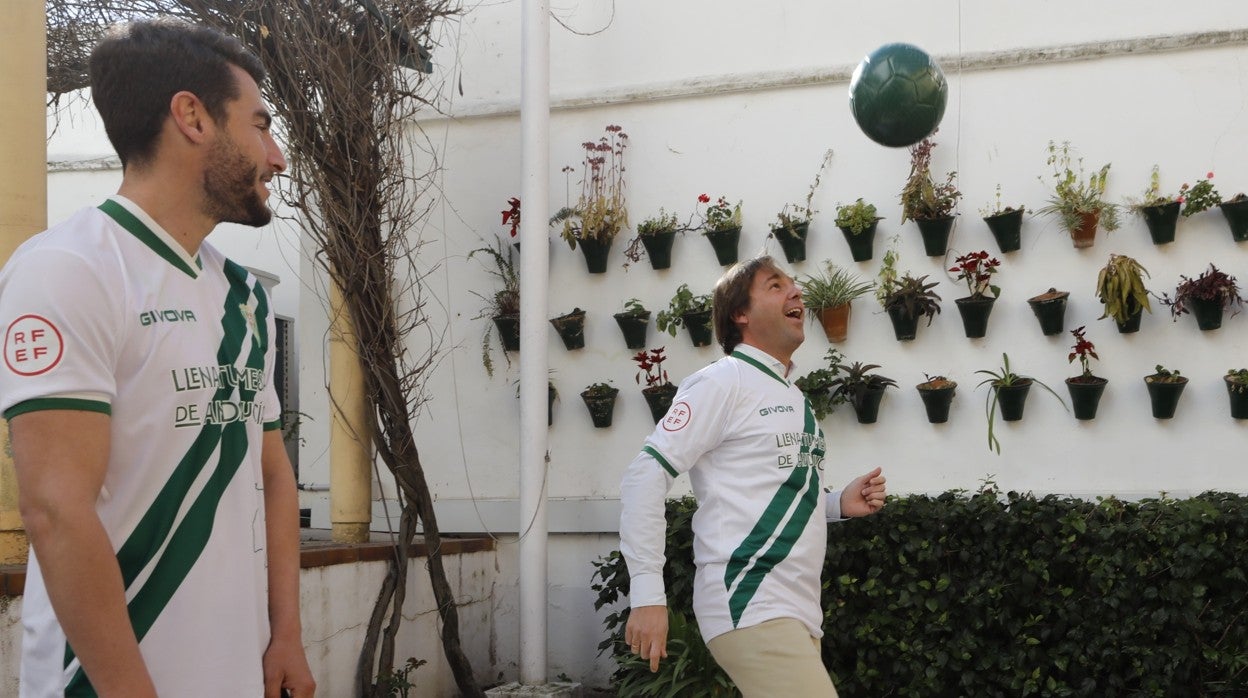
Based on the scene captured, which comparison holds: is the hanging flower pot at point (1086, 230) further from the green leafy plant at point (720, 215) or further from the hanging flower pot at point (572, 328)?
the hanging flower pot at point (572, 328)

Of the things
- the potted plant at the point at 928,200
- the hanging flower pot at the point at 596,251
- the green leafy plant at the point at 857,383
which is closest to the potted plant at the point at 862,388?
the green leafy plant at the point at 857,383

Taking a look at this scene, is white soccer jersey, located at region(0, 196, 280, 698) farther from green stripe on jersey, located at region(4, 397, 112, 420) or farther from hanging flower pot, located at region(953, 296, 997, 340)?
hanging flower pot, located at region(953, 296, 997, 340)

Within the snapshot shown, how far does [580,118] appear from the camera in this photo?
6930mm

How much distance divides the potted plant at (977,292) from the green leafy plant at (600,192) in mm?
1973

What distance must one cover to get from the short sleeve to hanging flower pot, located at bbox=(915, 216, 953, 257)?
203 inches

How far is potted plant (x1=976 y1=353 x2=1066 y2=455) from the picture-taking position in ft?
19.6

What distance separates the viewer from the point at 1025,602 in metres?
5.16

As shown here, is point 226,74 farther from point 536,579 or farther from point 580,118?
point 580,118

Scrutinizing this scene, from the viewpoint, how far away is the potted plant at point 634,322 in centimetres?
660

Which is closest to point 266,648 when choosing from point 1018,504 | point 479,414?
point 1018,504

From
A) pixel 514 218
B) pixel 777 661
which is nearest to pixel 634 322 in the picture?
pixel 514 218

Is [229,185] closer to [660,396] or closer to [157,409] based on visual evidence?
[157,409]

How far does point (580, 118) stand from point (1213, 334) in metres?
3.69

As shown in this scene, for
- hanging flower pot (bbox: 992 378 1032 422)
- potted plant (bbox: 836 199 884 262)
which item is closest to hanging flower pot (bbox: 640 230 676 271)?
potted plant (bbox: 836 199 884 262)
